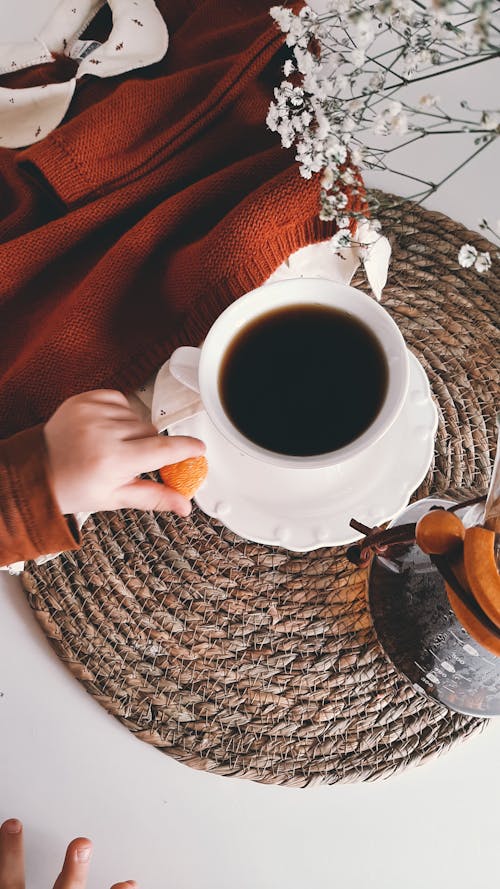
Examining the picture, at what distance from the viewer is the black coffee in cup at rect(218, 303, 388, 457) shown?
22.8 inches

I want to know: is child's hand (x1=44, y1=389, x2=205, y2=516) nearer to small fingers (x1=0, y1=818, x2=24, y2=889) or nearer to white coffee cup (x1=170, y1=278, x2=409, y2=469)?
white coffee cup (x1=170, y1=278, x2=409, y2=469)

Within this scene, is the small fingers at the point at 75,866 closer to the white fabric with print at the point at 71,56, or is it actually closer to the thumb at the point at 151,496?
the thumb at the point at 151,496

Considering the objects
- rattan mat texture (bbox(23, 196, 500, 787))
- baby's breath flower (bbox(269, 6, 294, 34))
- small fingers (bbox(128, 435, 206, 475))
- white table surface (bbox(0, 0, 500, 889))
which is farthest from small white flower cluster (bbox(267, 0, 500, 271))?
white table surface (bbox(0, 0, 500, 889))

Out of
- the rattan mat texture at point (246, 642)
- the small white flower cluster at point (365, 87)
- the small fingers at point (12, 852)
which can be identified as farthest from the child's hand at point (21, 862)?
the small white flower cluster at point (365, 87)

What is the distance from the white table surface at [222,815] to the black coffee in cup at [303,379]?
1.00 ft

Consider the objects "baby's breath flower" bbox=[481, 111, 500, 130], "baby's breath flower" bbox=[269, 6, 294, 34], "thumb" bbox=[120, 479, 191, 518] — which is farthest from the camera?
"thumb" bbox=[120, 479, 191, 518]

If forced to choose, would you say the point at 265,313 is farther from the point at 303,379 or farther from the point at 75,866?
the point at 75,866

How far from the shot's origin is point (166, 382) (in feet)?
2.13

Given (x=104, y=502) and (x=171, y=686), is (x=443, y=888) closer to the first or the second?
(x=171, y=686)

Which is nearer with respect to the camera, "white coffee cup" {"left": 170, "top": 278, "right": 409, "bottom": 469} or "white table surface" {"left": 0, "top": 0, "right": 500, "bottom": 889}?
"white coffee cup" {"left": 170, "top": 278, "right": 409, "bottom": 469}

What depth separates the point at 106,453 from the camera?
57 cm

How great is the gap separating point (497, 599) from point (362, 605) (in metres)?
0.26

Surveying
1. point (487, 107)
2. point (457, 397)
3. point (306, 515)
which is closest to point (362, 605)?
point (306, 515)

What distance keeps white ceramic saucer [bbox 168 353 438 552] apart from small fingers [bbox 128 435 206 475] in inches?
3.0
